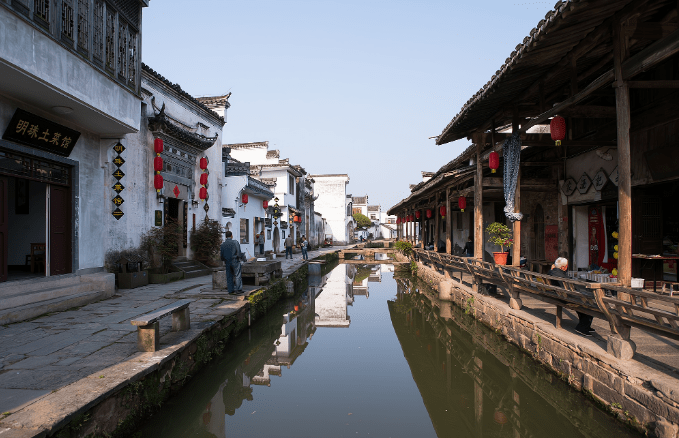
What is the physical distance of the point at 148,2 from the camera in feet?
28.1

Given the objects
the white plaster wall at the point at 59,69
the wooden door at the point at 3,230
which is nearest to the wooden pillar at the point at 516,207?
the white plaster wall at the point at 59,69

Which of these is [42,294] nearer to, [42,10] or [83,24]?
[42,10]

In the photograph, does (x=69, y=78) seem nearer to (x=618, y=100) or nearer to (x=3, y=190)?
(x=3, y=190)

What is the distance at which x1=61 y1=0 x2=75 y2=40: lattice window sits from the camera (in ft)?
19.9

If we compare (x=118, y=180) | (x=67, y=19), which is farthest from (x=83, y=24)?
(x=118, y=180)

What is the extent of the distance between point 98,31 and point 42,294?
15.3 ft

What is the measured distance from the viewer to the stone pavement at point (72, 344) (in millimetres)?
3387

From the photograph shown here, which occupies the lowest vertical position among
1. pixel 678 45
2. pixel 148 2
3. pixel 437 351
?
pixel 437 351

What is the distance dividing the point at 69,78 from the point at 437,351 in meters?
7.42

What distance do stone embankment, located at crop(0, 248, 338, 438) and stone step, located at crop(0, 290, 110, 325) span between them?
138 millimetres

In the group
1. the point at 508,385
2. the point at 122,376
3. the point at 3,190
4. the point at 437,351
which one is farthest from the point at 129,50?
the point at 508,385

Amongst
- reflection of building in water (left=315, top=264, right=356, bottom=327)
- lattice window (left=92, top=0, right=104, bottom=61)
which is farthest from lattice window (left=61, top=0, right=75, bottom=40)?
reflection of building in water (left=315, top=264, right=356, bottom=327)

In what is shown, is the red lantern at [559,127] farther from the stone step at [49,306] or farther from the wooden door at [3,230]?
the wooden door at [3,230]

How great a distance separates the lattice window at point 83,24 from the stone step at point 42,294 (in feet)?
13.3
